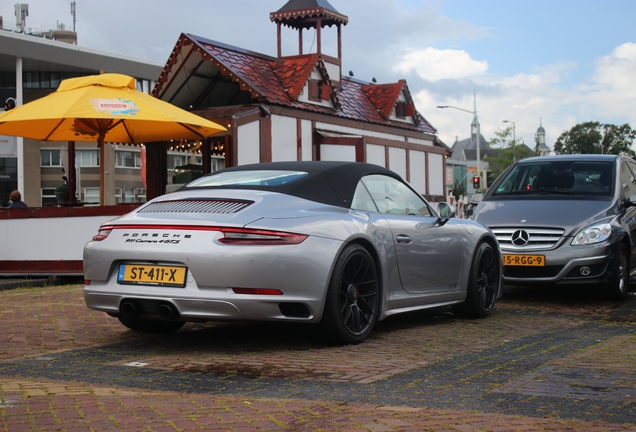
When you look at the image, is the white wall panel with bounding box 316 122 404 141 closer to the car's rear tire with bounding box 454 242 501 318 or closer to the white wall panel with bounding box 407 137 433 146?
the white wall panel with bounding box 407 137 433 146

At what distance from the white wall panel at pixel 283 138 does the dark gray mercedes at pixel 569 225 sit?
920 centimetres

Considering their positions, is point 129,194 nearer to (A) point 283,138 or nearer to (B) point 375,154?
(B) point 375,154

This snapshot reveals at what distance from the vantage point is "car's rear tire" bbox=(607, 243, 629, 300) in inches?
374

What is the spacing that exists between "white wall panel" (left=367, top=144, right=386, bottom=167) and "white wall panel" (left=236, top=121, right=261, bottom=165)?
15.8 ft

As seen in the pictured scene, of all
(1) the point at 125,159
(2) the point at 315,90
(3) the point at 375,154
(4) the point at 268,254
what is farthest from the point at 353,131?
(1) the point at 125,159

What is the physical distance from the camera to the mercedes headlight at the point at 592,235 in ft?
30.8

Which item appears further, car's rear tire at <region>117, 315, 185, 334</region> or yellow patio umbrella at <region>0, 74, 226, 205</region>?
yellow patio umbrella at <region>0, 74, 226, 205</region>

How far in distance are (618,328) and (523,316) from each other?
42.5 inches

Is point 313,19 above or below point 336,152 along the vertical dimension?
above

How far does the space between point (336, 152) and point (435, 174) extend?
21.7 feet

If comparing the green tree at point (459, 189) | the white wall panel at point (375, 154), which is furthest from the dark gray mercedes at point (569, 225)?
the green tree at point (459, 189)

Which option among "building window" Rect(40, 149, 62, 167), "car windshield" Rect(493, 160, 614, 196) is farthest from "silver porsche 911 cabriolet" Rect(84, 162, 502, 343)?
"building window" Rect(40, 149, 62, 167)

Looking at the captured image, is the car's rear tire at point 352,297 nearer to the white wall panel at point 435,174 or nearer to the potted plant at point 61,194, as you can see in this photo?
the potted plant at point 61,194

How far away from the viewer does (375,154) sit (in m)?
23.4
